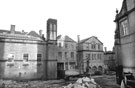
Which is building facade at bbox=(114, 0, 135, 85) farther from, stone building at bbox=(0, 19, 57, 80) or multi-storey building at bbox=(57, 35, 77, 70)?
multi-storey building at bbox=(57, 35, 77, 70)

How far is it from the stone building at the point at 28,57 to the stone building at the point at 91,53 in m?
12.5

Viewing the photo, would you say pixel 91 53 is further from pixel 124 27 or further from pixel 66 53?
pixel 124 27

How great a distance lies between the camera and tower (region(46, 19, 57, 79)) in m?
24.0

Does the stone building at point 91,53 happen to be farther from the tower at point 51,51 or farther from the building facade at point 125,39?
the building facade at point 125,39

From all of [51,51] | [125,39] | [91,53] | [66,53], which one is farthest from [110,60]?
[125,39]

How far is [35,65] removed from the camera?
23344mm

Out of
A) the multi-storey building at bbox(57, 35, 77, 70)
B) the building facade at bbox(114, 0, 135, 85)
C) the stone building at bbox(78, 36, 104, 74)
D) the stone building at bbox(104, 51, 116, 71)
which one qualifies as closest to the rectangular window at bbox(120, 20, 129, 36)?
the building facade at bbox(114, 0, 135, 85)

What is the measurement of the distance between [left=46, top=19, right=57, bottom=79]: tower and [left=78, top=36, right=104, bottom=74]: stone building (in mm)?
12205

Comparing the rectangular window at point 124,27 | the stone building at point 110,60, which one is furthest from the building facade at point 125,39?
the stone building at point 110,60

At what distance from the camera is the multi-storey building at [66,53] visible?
107 ft

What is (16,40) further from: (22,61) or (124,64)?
(124,64)

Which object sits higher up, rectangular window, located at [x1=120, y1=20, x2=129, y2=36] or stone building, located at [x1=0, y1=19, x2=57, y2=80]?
rectangular window, located at [x1=120, y1=20, x2=129, y2=36]

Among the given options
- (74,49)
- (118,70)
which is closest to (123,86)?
(118,70)

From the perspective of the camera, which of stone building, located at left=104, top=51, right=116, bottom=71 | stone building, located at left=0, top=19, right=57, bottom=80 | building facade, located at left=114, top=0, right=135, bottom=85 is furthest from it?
stone building, located at left=104, top=51, right=116, bottom=71
